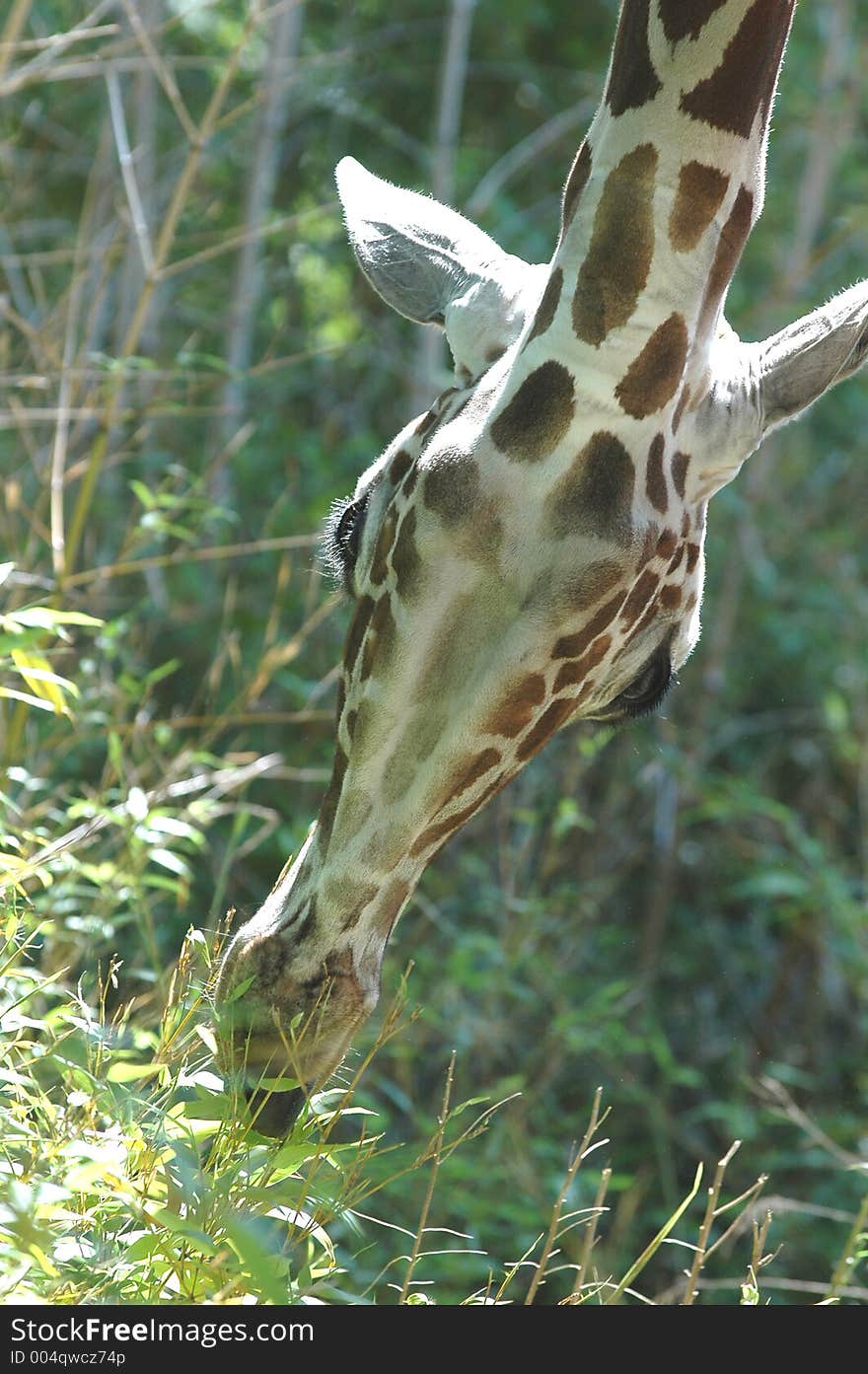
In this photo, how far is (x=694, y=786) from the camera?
531 centimetres

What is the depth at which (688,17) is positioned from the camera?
214cm

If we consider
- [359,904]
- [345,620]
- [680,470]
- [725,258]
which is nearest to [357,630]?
[359,904]

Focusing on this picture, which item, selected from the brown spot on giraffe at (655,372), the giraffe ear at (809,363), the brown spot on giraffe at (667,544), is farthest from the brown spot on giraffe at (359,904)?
the giraffe ear at (809,363)

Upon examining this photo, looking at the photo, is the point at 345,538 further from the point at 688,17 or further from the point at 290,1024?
the point at 688,17

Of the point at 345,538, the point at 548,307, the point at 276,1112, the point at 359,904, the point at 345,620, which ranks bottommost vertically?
the point at 276,1112

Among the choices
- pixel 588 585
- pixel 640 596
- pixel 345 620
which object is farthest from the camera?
pixel 345 620

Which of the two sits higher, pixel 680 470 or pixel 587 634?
pixel 680 470

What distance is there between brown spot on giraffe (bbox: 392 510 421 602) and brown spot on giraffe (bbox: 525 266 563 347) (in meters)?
0.31

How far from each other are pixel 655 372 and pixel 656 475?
0.46 feet

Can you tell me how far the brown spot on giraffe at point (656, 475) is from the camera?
208 cm

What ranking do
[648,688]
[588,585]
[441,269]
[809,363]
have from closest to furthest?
[588,585] → [809,363] → [648,688] → [441,269]

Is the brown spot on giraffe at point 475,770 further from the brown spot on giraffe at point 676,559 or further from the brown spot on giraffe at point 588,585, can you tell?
the brown spot on giraffe at point 676,559

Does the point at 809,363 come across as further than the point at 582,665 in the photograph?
Yes
